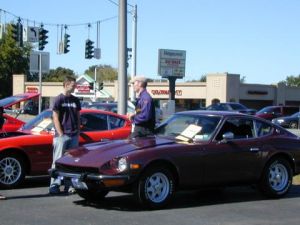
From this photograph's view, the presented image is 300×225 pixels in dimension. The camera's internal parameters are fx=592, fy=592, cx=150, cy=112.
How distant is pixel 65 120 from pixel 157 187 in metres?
2.07

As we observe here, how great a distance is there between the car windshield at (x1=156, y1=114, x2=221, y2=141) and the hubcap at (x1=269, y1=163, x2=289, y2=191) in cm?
137

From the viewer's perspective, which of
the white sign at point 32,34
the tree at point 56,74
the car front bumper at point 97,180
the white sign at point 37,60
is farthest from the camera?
the tree at point 56,74

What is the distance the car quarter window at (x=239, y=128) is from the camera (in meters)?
9.38

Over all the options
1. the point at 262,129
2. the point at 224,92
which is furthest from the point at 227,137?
the point at 224,92

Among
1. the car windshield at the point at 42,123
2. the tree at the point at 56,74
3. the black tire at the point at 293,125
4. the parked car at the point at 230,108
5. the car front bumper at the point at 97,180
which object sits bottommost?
the black tire at the point at 293,125

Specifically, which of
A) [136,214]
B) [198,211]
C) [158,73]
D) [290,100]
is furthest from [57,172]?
[290,100]

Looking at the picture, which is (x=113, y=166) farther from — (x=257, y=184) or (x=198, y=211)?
(x=257, y=184)

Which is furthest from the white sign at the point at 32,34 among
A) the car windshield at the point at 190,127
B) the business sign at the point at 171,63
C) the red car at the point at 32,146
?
the car windshield at the point at 190,127

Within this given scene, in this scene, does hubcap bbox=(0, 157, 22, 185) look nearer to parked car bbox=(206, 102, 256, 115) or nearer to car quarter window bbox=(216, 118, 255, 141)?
car quarter window bbox=(216, 118, 255, 141)

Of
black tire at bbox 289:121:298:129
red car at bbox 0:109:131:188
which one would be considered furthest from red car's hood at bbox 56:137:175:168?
black tire at bbox 289:121:298:129

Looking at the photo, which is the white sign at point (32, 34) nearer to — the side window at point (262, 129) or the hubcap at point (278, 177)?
the side window at point (262, 129)

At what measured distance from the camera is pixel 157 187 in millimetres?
8391

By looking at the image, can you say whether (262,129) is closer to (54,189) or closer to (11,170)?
(54,189)

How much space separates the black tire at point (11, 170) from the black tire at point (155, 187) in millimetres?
2692
